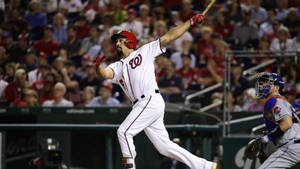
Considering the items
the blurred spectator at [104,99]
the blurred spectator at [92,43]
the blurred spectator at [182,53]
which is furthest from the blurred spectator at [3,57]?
the blurred spectator at [182,53]

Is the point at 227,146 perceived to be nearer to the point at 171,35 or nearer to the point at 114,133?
the point at 114,133

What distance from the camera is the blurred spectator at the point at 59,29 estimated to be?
38.9 feet

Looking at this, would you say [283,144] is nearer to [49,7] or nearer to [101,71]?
[101,71]

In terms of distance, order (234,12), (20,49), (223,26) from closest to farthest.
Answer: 1. (223,26)
2. (234,12)
3. (20,49)

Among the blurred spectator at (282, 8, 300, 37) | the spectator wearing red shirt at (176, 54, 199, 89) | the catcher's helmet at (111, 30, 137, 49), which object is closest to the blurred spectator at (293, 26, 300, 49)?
the blurred spectator at (282, 8, 300, 37)

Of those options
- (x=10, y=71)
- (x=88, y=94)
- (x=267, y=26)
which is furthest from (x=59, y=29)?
→ (x=267, y=26)

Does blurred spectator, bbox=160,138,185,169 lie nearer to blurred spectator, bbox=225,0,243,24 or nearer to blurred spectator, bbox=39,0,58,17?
blurred spectator, bbox=225,0,243,24

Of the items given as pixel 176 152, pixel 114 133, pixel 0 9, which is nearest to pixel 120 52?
pixel 176 152

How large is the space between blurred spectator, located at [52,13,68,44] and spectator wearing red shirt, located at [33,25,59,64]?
0.66 feet

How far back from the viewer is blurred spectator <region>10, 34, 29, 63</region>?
A: 36.1 ft

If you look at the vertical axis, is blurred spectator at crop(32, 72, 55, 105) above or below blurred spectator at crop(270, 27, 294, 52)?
below

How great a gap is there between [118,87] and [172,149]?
4.43 meters

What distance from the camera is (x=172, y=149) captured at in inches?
210

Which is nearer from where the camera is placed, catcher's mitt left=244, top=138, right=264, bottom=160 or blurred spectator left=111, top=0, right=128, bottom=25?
catcher's mitt left=244, top=138, right=264, bottom=160
